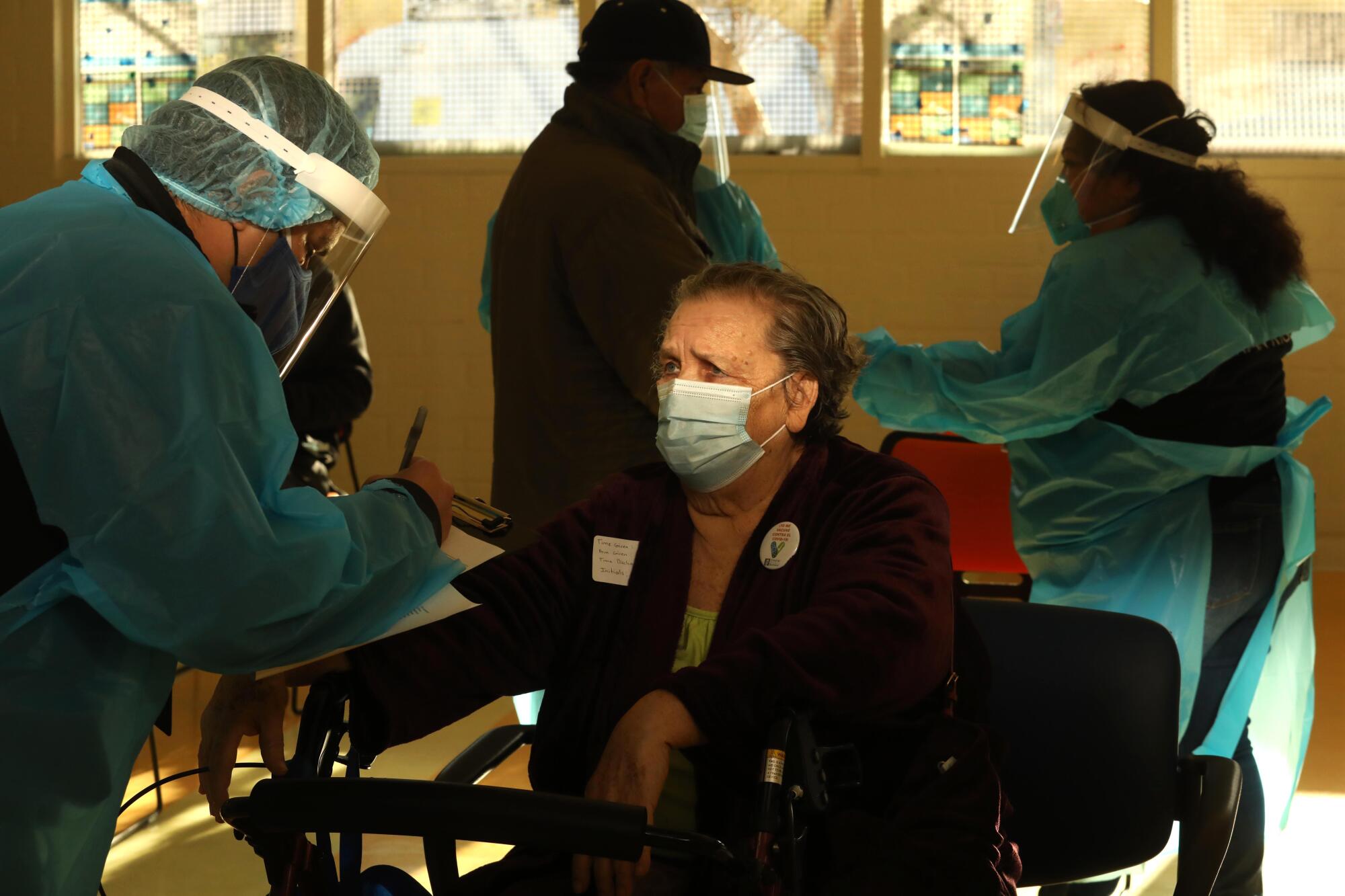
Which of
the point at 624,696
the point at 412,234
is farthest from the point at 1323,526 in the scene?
the point at 624,696

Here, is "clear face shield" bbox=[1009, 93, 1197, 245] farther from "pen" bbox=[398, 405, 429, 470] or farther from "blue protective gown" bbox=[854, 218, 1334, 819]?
"pen" bbox=[398, 405, 429, 470]

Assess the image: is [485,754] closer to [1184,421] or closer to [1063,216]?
[1184,421]

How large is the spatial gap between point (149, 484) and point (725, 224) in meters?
1.84


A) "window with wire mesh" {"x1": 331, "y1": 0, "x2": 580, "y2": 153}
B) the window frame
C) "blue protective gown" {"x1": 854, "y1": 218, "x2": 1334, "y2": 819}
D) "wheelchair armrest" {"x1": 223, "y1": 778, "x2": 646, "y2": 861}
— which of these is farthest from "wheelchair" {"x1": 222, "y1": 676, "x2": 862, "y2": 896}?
"window with wire mesh" {"x1": 331, "y1": 0, "x2": 580, "y2": 153}

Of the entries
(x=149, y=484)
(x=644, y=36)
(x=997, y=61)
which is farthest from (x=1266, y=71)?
(x=149, y=484)

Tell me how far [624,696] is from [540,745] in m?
0.12

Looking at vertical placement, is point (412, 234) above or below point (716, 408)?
above

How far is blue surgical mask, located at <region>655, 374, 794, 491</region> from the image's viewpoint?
1.59 metres

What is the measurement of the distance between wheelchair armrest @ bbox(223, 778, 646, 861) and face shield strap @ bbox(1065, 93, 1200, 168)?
1.88 meters

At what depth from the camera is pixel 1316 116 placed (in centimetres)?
538

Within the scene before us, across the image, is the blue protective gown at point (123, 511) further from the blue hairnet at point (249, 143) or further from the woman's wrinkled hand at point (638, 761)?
the woman's wrinkled hand at point (638, 761)

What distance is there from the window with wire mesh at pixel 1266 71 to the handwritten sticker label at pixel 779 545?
4475mm

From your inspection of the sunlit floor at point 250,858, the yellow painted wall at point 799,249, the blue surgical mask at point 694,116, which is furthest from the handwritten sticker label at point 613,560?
the yellow painted wall at point 799,249

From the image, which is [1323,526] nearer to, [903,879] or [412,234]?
[412,234]
